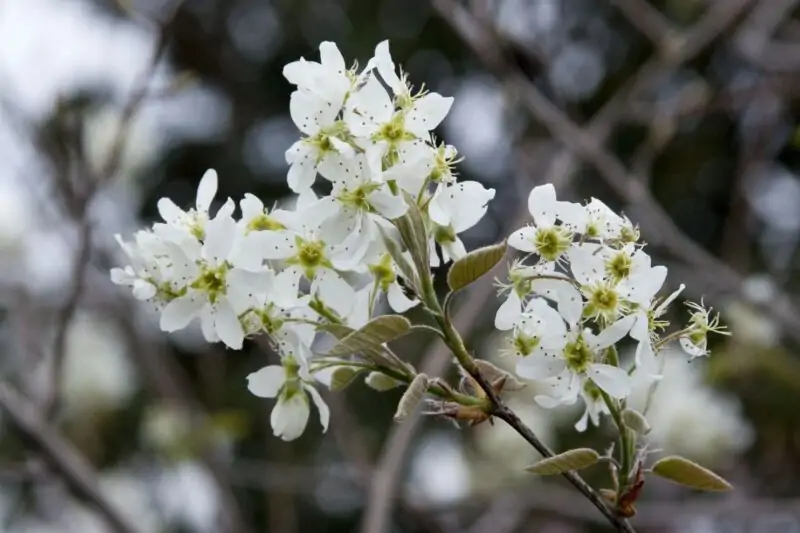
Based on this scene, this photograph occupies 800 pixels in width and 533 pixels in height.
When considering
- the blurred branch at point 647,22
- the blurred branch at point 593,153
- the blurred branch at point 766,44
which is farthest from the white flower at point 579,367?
the blurred branch at point 766,44

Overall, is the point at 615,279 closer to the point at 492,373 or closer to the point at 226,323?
the point at 492,373

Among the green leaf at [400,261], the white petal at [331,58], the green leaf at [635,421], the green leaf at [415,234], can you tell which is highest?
the white petal at [331,58]

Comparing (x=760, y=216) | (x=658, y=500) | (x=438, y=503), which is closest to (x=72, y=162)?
(x=438, y=503)

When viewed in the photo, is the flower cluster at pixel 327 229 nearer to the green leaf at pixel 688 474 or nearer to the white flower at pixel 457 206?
the white flower at pixel 457 206

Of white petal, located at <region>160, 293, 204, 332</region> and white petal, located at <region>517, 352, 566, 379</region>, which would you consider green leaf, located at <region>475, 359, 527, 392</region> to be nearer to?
white petal, located at <region>517, 352, 566, 379</region>

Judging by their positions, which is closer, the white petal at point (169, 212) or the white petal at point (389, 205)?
the white petal at point (389, 205)

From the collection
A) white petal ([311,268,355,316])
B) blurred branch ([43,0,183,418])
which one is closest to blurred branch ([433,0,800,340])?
blurred branch ([43,0,183,418])

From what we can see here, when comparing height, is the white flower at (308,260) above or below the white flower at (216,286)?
above
